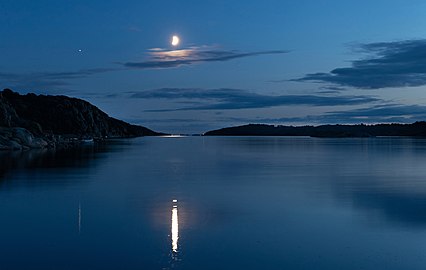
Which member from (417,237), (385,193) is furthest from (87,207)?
(385,193)

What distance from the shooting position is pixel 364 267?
12.6 metres

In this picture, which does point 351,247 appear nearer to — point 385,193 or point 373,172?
point 385,193

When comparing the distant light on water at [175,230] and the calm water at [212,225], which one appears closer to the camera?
the calm water at [212,225]

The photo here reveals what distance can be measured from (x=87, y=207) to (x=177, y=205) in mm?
4114

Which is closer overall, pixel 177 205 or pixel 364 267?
pixel 364 267

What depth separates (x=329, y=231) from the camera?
17094mm

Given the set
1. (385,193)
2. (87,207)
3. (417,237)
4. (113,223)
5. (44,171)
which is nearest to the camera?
(417,237)

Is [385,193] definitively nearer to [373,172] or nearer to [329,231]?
[329,231]

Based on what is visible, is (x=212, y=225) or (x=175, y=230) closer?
(x=175, y=230)

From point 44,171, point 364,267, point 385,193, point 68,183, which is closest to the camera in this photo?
point 364,267

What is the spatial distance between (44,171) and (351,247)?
30.9 meters

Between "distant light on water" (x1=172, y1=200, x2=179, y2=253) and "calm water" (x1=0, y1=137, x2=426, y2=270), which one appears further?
"distant light on water" (x1=172, y1=200, x2=179, y2=253)

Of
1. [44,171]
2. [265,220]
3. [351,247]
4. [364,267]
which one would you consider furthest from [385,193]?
[44,171]

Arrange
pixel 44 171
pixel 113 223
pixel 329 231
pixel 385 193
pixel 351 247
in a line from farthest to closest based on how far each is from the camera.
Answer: pixel 44 171, pixel 385 193, pixel 113 223, pixel 329 231, pixel 351 247
